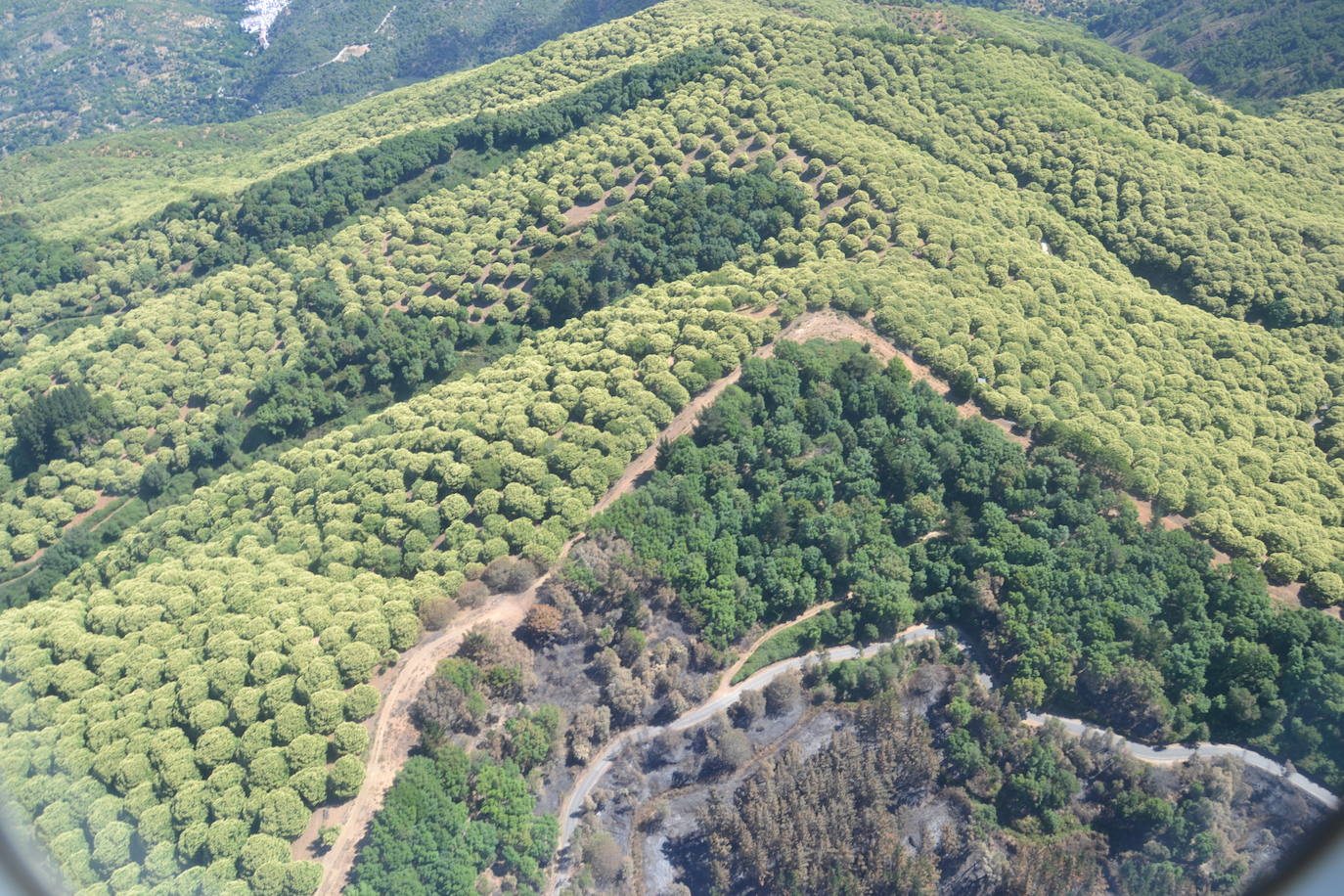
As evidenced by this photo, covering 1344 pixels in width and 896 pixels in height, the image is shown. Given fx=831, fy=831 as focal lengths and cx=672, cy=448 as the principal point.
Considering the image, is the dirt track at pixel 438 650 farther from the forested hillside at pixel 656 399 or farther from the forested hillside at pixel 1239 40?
the forested hillside at pixel 1239 40

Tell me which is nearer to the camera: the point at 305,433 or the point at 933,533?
the point at 933,533

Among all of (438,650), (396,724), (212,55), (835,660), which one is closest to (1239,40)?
(835,660)

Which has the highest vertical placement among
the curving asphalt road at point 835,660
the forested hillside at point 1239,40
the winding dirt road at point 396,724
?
the forested hillside at point 1239,40

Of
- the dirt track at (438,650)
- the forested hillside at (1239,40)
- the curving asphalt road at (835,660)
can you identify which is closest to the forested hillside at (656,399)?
the dirt track at (438,650)

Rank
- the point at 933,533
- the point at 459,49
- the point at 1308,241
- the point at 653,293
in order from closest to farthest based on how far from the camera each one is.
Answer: the point at 933,533 → the point at 653,293 → the point at 1308,241 → the point at 459,49

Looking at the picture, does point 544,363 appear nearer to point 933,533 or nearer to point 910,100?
point 933,533

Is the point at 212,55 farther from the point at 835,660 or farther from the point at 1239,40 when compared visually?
the point at 835,660

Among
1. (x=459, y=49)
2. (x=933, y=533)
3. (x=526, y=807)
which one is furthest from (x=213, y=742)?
(x=459, y=49)
